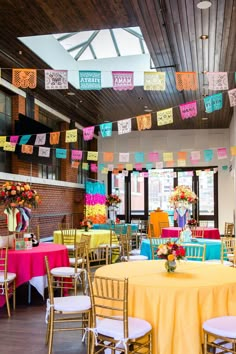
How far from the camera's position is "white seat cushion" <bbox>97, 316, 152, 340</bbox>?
3395 mm

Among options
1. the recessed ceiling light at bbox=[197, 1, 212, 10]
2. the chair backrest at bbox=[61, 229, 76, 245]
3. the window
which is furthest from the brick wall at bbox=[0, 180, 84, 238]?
the recessed ceiling light at bbox=[197, 1, 212, 10]

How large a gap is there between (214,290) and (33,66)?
6.67m

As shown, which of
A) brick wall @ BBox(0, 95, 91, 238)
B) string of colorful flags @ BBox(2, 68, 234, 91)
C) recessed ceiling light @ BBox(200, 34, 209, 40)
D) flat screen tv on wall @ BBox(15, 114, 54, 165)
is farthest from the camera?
brick wall @ BBox(0, 95, 91, 238)

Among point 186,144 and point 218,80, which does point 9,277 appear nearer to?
point 218,80

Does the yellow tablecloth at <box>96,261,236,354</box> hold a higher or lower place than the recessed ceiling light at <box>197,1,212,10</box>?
lower

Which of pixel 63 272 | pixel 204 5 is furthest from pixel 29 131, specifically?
pixel 204 5

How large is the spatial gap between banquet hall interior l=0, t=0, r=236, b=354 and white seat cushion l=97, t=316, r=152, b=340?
17 centimetres

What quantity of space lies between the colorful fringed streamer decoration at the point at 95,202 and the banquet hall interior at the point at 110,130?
5cm

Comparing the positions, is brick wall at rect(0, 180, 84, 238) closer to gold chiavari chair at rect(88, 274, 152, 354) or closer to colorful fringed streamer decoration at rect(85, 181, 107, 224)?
colorful fringed streamer decoration at rect(85, 181, 107, 224)

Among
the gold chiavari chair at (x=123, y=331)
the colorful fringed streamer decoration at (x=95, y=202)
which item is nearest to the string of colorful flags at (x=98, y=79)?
the gold chiavari chair at (x=123, y=331)

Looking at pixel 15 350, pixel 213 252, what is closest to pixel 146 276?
pixel 15 350

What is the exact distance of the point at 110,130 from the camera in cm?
1115

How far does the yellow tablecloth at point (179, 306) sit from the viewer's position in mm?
3617

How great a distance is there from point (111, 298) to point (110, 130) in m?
7.95
